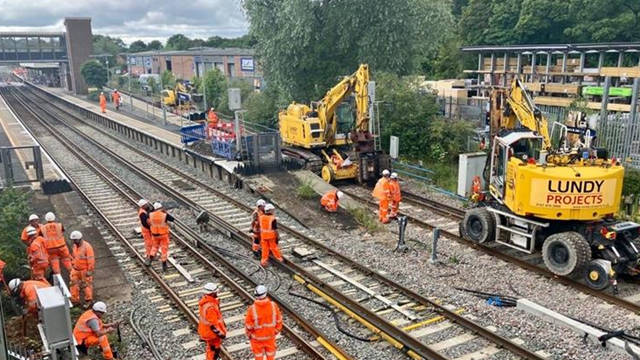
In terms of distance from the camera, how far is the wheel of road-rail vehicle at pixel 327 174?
65.3 ft

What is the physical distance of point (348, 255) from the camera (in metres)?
13.3

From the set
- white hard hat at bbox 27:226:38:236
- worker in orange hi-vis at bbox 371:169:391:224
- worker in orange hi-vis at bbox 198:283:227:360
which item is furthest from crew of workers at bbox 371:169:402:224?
white hard hat at bbox 27:226:38:236

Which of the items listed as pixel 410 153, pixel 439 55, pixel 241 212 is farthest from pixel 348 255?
pixel 439 55

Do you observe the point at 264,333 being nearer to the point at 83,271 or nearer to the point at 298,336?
the point at 298,336

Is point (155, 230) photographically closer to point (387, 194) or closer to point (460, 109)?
point (387, 194)

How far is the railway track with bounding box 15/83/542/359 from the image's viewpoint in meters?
8.95

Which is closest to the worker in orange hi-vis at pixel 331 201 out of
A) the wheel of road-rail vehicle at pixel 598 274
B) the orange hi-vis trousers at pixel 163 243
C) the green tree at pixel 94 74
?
the orange hi-vis trousers at pixel 163 243

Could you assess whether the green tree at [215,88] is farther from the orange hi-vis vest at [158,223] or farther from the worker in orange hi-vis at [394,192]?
the orange hi-vis vest at [158,223]

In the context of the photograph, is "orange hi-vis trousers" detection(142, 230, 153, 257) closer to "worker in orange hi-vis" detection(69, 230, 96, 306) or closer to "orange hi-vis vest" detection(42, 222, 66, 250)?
A: "orange hi-vis vest" detection(42, 222, 66, 250)

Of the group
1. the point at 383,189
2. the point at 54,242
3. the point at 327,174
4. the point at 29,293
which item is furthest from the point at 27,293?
the point at 327,174

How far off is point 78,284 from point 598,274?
10.2 metres

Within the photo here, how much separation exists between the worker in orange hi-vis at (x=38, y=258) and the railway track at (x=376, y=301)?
15.8ft

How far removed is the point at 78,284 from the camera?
35.4 feet

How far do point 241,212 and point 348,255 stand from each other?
5335mm
